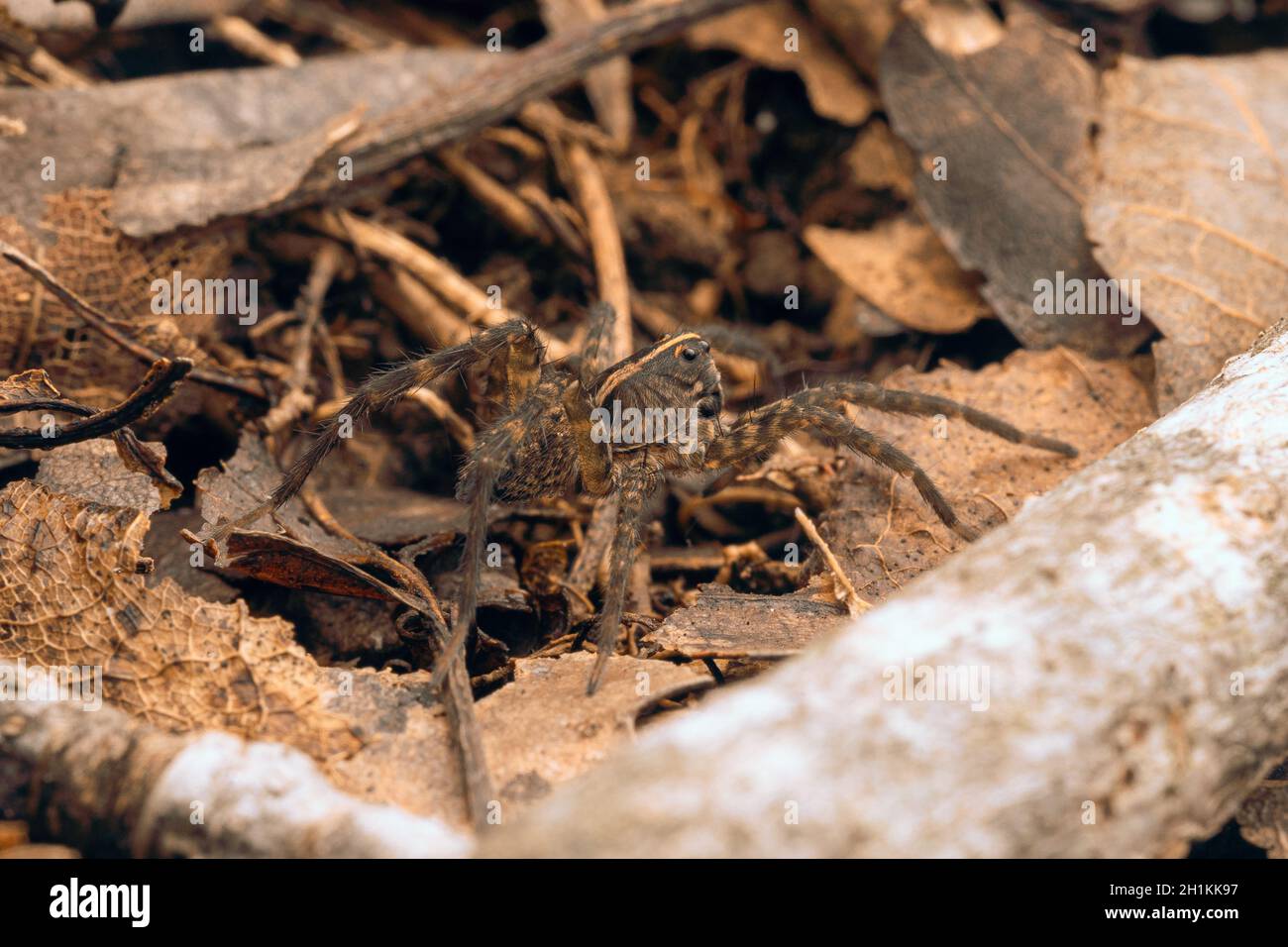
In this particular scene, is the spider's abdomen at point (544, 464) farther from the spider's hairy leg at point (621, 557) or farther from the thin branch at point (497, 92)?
the thin branch at point (497, 92)

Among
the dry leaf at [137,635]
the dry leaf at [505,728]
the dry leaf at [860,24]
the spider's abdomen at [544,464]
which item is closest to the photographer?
the dry leaf at [505,728]

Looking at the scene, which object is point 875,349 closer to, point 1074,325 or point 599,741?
point 1074,325

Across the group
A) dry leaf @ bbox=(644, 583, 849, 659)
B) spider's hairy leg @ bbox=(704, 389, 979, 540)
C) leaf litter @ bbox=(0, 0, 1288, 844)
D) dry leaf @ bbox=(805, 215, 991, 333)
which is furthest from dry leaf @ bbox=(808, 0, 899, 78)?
dry leaf @ bbox=(644, 583, 849, 659)

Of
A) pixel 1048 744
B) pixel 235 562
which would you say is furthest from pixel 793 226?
pixel 1048 744

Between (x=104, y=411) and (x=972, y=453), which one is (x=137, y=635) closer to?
(x=104, y=411)

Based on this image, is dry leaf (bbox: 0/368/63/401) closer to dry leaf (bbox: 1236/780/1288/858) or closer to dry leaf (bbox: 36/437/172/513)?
dry leaf (bbox: 36/437/172/513)

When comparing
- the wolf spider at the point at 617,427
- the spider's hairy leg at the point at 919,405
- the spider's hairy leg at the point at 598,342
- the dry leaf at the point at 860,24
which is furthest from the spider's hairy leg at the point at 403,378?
the dry leaf at the point at 860,24

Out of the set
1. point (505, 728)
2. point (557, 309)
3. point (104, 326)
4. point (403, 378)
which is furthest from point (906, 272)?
point (104, 326)
